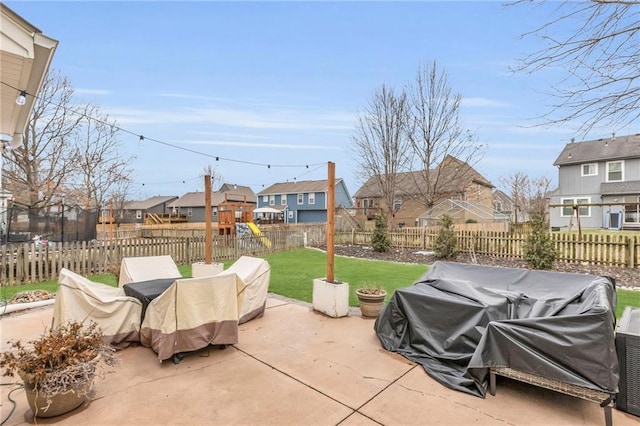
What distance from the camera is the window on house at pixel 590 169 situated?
20.3 meters

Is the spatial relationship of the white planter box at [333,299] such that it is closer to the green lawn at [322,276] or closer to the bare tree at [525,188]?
the green lawn at [322,276]

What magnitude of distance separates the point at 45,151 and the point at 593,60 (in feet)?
53.0

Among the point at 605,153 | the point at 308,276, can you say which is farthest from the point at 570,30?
the point at 605,153

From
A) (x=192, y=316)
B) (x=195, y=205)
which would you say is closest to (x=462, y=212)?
(x=192, y=316)

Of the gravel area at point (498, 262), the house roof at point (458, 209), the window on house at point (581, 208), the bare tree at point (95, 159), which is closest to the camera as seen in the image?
the gravel area at point (498, 262)

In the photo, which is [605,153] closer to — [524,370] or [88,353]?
[524,370]

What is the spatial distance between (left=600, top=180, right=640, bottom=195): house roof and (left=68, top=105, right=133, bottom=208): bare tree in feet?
92.5

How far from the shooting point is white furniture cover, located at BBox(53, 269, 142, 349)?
10.7 feet

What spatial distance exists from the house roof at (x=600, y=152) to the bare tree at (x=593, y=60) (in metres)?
20.2

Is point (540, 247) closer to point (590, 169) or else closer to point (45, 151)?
point (590, 169)

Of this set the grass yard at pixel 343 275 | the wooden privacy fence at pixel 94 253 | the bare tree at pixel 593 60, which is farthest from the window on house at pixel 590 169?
the bare tree at pixel 593 60

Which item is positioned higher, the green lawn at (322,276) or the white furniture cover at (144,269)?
the white furniture cover at (144,269)

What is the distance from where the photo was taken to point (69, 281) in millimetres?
3293

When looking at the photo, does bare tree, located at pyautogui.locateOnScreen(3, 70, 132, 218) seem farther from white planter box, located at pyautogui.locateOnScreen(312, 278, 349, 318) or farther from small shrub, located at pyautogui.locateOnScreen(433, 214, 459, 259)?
small shrub, located at pyautogui.locateOnScreen(433, 214, 459, 259)
